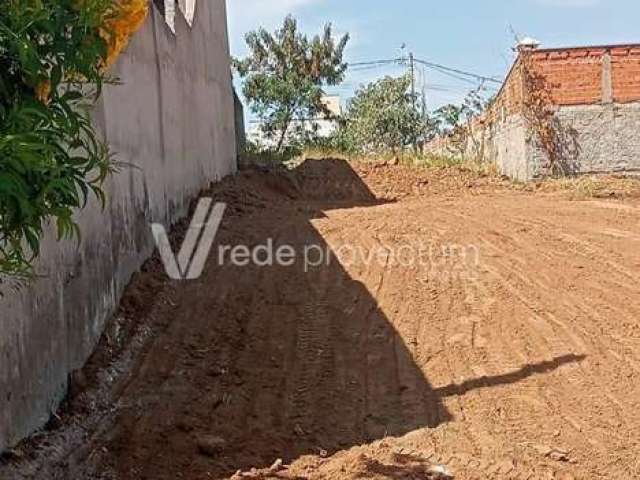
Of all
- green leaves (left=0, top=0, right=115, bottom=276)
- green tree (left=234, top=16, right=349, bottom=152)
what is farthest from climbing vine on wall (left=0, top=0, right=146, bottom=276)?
green tree (left=234, top=16, right=349, bottom=152)

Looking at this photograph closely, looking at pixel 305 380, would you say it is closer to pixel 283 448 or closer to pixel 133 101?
pixel 283 448

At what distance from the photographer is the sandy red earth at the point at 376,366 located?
4.56 metres

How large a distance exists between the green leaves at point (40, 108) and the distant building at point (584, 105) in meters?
14.7

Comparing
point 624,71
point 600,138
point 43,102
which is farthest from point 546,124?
point 43,102

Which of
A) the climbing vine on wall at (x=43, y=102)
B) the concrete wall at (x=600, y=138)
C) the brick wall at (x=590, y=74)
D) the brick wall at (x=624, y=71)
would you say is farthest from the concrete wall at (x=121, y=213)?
the brick wall at (x=624, y=71)

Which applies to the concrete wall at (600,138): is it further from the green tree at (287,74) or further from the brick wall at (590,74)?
the green tree at (287,74)

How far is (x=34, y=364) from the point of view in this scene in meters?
4.52

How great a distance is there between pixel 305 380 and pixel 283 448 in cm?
114

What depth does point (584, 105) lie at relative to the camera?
53.0ft

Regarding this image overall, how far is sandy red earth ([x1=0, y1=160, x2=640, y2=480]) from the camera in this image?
4559 mm

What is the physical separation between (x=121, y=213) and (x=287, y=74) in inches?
903

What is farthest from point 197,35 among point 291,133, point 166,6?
point 291,133

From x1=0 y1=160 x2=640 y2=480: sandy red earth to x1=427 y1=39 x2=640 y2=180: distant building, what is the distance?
6083 millimetres

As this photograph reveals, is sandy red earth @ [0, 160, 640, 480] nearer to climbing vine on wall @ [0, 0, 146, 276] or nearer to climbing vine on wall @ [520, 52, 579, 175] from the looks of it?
climbing vine on wall @ [0, 0, 146, 276]
